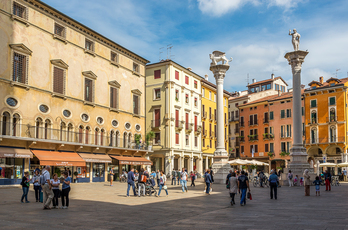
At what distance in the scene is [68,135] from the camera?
3316 centimetres

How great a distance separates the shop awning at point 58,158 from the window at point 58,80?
5763 mm

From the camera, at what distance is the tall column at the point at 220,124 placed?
32.8m

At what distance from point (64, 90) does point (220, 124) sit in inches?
588

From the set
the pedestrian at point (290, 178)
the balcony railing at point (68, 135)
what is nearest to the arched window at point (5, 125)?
the balcony railing at point (68, 135)

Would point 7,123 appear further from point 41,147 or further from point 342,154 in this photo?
point 342,154

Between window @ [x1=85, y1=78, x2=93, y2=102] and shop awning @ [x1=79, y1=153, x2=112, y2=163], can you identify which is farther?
window @ [x1=85, y1=78, x2=93, y2=102]

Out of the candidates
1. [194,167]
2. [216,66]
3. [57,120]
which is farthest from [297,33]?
[194,167]

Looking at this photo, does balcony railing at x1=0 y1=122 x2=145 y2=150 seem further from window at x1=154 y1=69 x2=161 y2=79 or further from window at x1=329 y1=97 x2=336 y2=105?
window at x1=329 y1=97 x2=336 y2=105

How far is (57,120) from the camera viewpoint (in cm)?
3219

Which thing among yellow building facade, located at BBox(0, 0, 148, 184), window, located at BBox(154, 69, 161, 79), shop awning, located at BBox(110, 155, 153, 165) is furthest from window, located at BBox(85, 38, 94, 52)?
window, located at BBox(154, 69, 161, 79)

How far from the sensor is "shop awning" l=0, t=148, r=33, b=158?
26.2 m

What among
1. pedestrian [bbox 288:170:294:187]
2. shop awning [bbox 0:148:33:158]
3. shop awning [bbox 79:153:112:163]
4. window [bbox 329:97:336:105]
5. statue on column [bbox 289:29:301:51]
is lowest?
pedestrian [bbox 288:170:294:187]

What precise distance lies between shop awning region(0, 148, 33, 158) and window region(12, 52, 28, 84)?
560 centimetres

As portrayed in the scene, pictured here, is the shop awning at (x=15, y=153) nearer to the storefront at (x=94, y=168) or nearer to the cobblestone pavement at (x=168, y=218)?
the storefront at (x=94, y=168)
